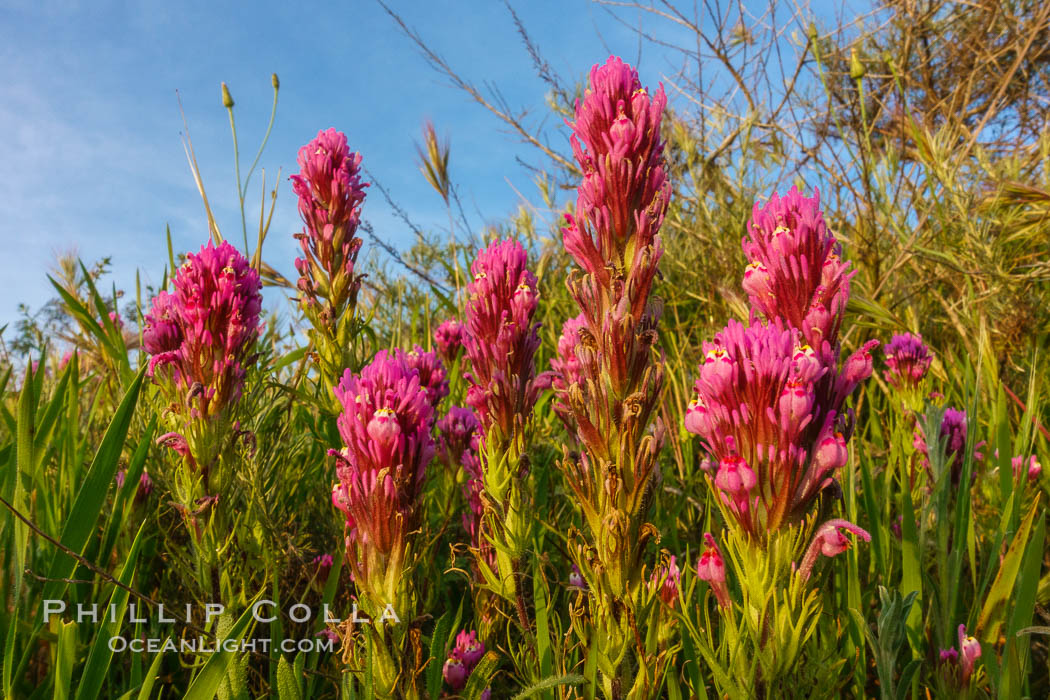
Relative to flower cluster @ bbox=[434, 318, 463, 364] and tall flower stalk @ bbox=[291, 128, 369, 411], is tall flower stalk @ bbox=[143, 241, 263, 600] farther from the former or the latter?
flower cluster @ bbox=[434, 318, 463, 364]

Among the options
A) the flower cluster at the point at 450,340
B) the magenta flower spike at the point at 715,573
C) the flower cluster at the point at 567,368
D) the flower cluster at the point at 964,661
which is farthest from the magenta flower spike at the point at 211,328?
the flower cluster at the point at 964,661

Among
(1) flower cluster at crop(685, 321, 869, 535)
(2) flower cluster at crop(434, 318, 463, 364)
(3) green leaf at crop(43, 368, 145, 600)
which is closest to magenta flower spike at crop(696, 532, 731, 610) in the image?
(1) flower cluster at crop(685, 321, 869, 535)

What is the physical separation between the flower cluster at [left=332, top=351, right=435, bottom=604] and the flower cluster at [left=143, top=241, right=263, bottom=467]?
37.6 inches

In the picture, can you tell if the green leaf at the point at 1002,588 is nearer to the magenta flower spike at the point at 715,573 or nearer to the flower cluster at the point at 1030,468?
the magenta flower spike at the point at 715,573

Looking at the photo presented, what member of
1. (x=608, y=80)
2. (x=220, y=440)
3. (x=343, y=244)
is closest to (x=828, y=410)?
(x=608, y=80)

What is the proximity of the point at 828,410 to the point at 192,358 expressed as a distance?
91.0 inches

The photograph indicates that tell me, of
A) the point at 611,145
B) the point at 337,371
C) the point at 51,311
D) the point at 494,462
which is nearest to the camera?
the point at 611,145

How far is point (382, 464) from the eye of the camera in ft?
5.44

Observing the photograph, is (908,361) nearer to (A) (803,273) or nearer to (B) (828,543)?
(A) (803,273)

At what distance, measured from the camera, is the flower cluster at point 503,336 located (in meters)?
2.27

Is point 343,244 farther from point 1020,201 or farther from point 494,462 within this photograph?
point 1020,201

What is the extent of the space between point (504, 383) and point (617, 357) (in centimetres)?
78

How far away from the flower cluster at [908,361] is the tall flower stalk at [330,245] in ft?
10.7

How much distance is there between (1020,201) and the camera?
13.7ft
